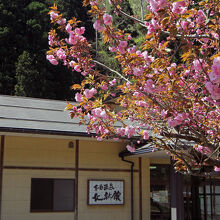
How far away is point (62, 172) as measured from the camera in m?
9.91

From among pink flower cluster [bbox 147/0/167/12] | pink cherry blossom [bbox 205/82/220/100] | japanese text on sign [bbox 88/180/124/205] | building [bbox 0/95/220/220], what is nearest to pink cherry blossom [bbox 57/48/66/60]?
pink flower cluster [bbox 147/0/167/12]

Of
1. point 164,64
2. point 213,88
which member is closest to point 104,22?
point 164,64

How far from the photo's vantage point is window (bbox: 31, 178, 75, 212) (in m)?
9.54

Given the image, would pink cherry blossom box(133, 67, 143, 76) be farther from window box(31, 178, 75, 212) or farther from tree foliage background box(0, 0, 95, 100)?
tree foliage background box(0, 0, 95, 100)

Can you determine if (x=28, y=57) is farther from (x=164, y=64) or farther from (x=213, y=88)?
(x=213, y=88)

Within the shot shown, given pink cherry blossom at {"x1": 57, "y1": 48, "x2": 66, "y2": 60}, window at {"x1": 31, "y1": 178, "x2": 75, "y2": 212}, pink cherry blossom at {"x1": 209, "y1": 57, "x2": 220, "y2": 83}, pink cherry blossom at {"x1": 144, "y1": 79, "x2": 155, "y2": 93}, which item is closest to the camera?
pink cherry blossom at {"x1": 209, "y1": 57, "x2": 220, "y2": 83}

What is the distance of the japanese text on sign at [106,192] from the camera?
10.1 m

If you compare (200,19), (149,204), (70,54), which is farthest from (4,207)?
(200,19)

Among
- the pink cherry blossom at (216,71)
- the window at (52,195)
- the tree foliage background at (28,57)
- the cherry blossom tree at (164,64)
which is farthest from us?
the tree foliage background at (28,57)

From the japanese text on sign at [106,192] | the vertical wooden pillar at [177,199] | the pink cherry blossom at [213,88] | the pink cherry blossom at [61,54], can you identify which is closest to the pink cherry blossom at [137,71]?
the pink cherry blossom at [213,88]

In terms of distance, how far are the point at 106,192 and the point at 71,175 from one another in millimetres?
1087

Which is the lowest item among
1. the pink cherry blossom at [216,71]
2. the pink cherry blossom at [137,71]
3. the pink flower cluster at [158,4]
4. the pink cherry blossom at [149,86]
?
the pink cherry blossom at [216,71]

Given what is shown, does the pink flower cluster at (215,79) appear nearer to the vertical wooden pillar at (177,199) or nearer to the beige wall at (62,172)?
the vertical wooden pillar at (177,199)

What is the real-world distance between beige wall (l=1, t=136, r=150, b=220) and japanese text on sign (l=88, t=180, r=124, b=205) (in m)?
0.14
